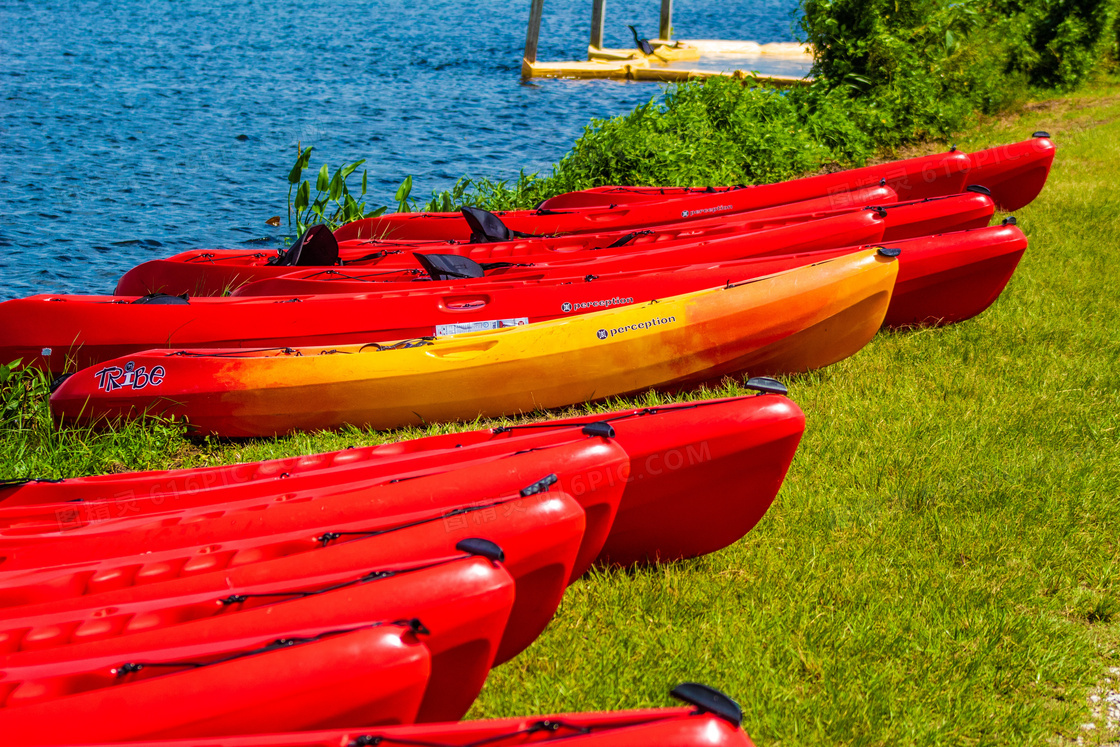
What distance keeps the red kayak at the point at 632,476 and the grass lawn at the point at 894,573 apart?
0.23 meters

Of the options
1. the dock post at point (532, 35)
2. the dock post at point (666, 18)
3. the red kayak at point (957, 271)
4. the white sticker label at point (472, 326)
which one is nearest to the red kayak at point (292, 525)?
the white sticker label at point (472, 326)

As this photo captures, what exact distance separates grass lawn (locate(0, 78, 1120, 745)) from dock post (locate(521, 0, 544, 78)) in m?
14.7

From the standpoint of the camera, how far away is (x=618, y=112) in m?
17.1

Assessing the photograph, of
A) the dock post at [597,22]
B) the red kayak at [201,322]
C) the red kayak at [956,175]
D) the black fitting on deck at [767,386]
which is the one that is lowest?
the red kayak at [201,322]

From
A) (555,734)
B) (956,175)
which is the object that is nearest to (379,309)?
(555,734)

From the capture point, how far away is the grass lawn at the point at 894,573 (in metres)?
3.09

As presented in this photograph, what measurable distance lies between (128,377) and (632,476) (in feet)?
11.0

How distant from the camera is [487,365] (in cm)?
519

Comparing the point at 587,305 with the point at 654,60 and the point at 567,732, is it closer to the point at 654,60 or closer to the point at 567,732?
the point at 567,732

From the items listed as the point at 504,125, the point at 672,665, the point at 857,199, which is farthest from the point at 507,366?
the point at 504,125

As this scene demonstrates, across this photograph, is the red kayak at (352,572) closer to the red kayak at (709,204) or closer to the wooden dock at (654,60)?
the red kayak at (709,204)

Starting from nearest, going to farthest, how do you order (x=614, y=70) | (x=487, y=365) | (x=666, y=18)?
(x=487, y=365), (x=614, y=70), (x=666, y=18)

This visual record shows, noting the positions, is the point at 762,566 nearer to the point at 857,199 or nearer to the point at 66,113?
the point at 857,199
